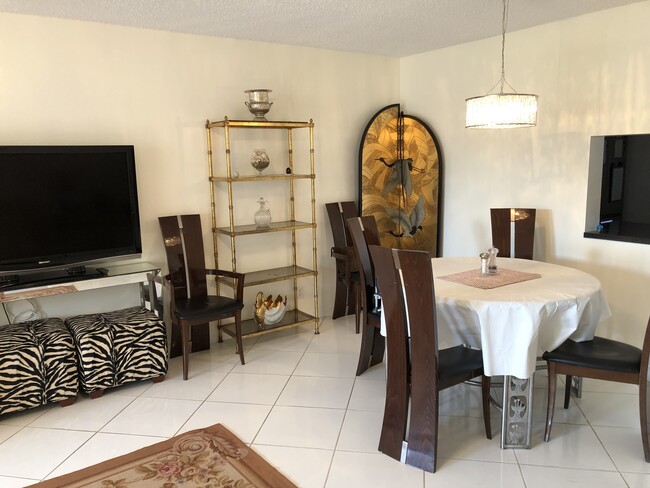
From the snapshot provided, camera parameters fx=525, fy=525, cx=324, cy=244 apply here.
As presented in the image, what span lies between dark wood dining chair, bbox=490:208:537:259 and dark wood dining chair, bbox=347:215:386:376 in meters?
1.06

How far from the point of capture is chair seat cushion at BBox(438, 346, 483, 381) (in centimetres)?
249

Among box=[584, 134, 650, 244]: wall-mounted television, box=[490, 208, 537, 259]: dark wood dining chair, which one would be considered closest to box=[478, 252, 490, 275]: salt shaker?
box=[490, 208, 537, 259]: dark wood dining chair

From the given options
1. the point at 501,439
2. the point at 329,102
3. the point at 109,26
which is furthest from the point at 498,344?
the point at 109,26

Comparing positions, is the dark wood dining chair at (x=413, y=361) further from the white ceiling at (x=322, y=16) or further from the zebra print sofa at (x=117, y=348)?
the white ceiling at (x=322, y=16)

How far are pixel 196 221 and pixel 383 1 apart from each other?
2.00 m

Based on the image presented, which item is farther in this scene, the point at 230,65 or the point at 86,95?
the point at 230,65

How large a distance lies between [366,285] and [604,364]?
4.77 ft

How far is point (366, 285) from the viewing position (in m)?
3.46

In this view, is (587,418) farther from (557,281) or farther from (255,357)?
(255,357)

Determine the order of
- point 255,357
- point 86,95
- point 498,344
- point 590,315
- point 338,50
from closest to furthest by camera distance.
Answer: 1. point 498,344
2. point 590,315
3. point 86,95
4. point 255,357
5. point 338,50

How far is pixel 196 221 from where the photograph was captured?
12.9 ft

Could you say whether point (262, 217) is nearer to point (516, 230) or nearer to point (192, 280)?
point (192, 280)

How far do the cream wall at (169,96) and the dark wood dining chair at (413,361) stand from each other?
6.77 feet

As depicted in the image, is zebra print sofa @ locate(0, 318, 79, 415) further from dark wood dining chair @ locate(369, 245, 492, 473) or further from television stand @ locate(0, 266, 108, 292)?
dark wood dining chair @ locate(369, 245, 492, 473)
